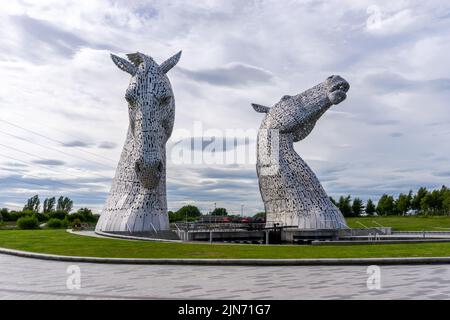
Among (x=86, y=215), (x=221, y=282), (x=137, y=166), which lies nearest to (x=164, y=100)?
(x=137, y=166)

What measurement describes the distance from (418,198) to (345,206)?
1124 cm

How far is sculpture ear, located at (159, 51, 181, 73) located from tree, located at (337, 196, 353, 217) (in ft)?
181

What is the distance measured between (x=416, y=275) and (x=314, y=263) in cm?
290

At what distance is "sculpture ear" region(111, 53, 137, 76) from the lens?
92.2ft

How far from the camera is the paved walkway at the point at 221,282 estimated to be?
8.48m

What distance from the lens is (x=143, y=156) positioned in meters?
26.3

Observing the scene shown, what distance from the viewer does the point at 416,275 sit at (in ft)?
35.0

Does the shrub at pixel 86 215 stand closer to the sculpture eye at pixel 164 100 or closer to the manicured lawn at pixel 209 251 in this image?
the sculpture eye at pixel 164 100

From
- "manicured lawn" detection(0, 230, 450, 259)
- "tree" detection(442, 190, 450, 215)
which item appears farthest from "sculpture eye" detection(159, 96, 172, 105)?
"tree" detection(442, 190, 450, 215)

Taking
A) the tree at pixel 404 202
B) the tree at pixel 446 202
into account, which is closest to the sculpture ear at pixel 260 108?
the tree at pixel 446 202

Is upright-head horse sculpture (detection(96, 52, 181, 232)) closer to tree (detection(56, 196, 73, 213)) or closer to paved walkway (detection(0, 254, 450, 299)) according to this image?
paved walkway (detection(0, 254, 450, 299))

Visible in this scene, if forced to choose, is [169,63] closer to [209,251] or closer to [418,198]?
[209,251]
